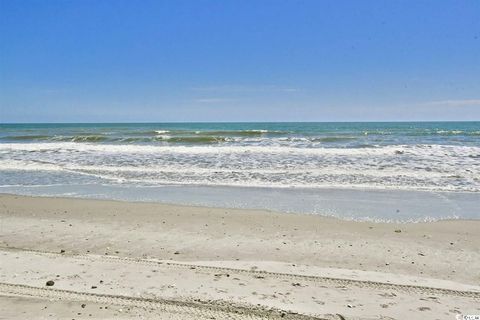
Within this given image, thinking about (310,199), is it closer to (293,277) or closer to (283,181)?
(283,181)

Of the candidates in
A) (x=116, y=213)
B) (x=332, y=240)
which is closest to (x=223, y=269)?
(x=332, y=240)

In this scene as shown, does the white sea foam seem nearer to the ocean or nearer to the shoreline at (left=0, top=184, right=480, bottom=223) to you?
the ocean

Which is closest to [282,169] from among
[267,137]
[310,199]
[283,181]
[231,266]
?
[283,181]

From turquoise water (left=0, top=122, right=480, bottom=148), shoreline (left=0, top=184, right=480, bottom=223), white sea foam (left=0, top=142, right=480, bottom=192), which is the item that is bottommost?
shoreline (left=0, top=184, right=480, bottom=223)

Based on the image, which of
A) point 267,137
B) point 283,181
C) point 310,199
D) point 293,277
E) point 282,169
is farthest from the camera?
point 267,137

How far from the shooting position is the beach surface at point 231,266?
3652 millimetres

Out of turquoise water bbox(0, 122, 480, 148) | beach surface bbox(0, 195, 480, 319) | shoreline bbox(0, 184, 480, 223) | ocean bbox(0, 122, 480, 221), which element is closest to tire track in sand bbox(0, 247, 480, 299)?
beach surface bbox(0, 195, 480, 319)

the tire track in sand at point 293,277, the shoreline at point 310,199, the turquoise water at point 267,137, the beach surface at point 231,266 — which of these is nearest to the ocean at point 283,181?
the shoreline at point 310,199

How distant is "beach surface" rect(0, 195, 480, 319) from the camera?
3.65m

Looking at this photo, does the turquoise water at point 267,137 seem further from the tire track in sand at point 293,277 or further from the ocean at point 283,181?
the tire track in sand at point 293,277

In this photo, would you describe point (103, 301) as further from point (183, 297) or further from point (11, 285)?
point (11, 285)

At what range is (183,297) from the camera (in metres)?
3.85

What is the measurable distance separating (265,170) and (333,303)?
10.2m

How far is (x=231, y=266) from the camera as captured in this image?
4.79 m
